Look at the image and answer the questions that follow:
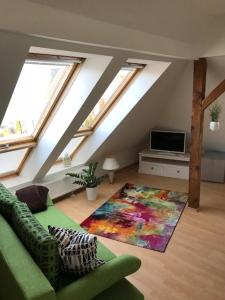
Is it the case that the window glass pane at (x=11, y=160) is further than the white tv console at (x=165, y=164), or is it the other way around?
the white tv console at (x=165, y=164)

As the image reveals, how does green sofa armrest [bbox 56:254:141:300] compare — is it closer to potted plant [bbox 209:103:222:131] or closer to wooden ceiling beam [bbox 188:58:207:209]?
wooden ceiling beam [bbox 188:58:207:209]

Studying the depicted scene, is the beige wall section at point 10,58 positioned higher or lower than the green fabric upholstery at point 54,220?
higher

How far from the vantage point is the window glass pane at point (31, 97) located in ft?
10.4

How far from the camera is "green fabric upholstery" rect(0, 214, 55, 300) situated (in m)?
1.54

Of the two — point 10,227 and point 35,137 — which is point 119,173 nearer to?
point 35,137

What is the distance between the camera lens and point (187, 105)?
5.09 metres

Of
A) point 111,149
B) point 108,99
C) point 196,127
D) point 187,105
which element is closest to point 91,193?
point 111,149

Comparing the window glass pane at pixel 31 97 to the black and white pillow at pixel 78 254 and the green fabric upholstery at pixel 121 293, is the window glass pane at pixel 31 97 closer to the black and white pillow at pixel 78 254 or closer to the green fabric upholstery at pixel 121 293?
the black and white pillow at pixel 78 254

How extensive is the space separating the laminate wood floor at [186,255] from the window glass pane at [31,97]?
1531mm

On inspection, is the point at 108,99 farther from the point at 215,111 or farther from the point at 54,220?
the point at 54,220

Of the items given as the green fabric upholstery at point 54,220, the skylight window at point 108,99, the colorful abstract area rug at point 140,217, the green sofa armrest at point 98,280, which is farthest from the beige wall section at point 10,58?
the colorful abstract area rug at point 140,217

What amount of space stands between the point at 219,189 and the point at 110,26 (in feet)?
12.9

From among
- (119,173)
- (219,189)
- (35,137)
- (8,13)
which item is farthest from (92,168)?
(8,13)

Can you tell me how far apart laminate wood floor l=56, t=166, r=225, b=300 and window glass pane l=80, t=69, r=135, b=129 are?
4.55 ft
